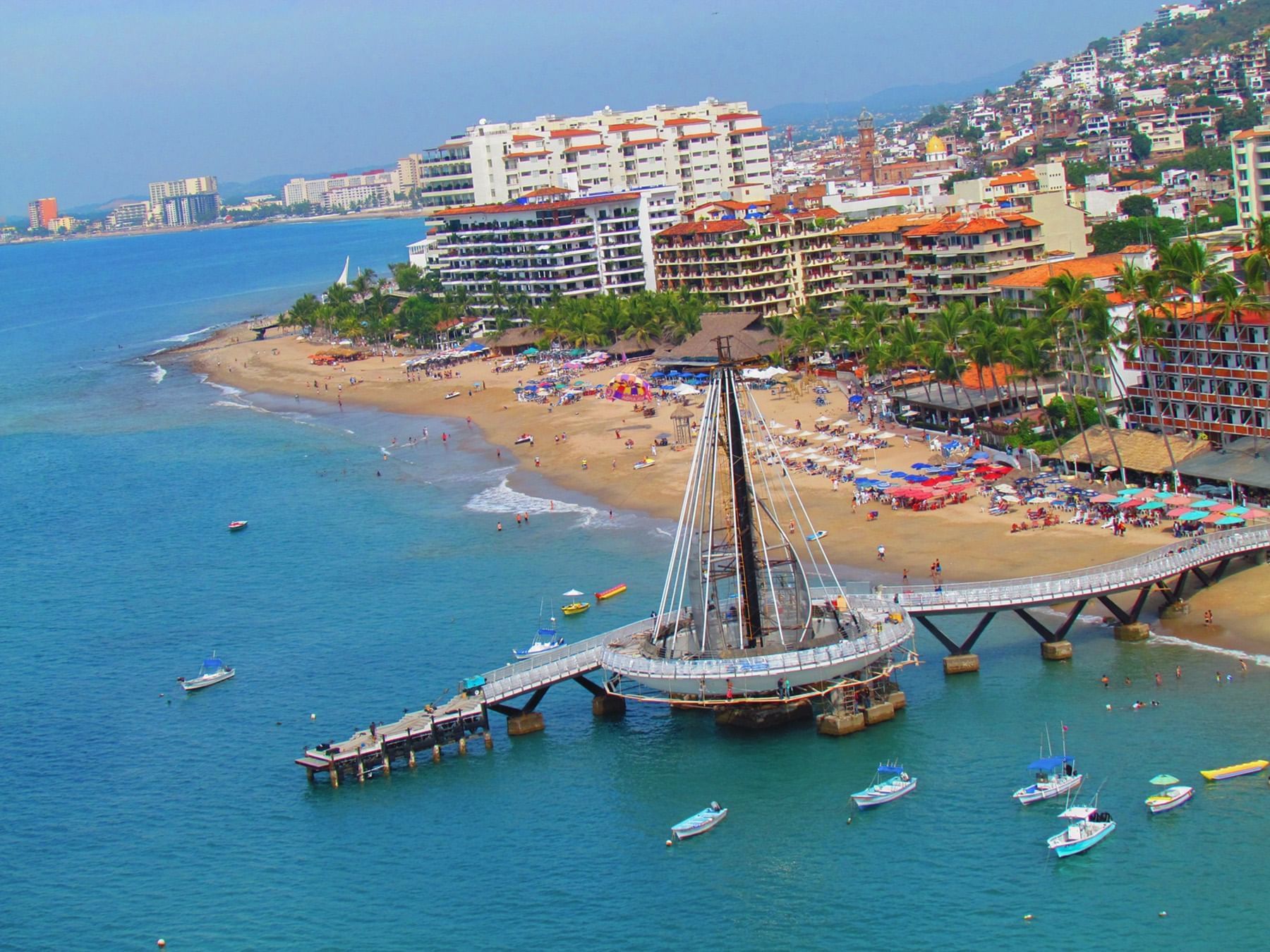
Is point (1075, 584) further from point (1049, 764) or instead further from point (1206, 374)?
point (1206, 374)

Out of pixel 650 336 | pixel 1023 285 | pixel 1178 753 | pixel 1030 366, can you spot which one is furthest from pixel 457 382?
pixel 1178 753

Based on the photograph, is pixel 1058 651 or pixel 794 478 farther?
pixel 794 478

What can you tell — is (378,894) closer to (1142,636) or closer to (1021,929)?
(1021,929)

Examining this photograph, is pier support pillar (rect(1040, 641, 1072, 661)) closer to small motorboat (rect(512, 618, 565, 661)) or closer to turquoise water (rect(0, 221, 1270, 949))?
turquoise water (rect(0, 221, 1270, 949))

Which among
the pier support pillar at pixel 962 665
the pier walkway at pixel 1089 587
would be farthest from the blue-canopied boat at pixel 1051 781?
the pier walkway at pixel 1089 587

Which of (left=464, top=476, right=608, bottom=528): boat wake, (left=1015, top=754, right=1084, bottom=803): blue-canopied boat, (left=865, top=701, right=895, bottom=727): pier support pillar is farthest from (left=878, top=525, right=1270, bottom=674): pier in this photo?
(left=464, top=476, right=608, bottom=528): boat wake

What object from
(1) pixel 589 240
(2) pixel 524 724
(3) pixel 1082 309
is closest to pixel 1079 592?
(2) pixel 524 724
